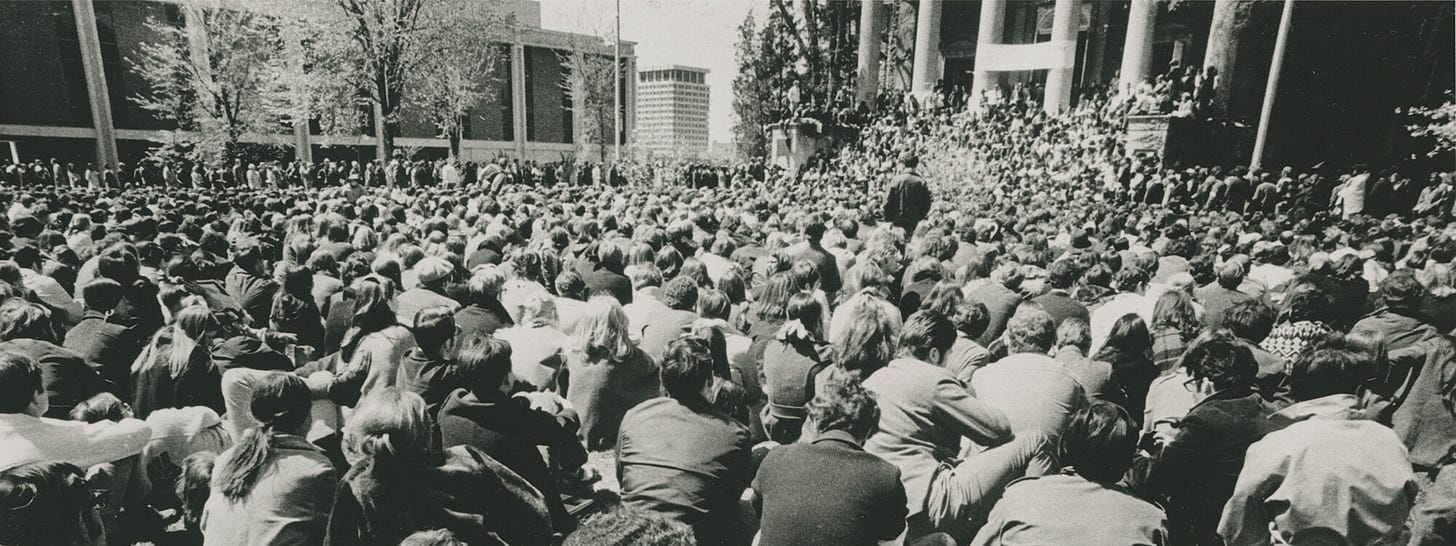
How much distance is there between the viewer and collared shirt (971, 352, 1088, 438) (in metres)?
3.73

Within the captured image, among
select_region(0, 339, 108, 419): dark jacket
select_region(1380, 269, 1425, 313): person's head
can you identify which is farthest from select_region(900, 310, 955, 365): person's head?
select_region(0, 339, 108, 419): dark jacket

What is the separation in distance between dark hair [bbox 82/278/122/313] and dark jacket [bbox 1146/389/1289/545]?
6147 millimetres

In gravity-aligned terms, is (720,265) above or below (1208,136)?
below

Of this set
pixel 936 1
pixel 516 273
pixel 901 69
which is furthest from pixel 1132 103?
pixel 516 273

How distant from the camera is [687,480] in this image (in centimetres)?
315

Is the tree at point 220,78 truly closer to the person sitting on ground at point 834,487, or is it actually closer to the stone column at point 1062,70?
the stone column at point 1062,70

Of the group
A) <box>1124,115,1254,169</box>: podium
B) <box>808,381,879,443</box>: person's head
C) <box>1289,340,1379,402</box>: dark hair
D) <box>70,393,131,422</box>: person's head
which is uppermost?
<box>1124,115,1254,169</box>: podium

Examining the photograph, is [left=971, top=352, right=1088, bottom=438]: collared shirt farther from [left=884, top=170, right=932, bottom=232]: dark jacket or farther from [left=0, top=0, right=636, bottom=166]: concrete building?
[left=0, top=0, right=636, bottom=166]: concrete building

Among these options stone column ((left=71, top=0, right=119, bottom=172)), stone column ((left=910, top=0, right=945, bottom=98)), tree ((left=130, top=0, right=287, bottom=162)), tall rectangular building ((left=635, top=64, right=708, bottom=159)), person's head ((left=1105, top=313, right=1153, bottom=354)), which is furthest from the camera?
tall rectangular building ((left=635, top=64, right=708, bottom=159))

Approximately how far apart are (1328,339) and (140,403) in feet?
A: 19.3

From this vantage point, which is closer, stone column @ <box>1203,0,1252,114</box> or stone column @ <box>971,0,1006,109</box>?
stone column @ <box>1203,0,1252,114</box>

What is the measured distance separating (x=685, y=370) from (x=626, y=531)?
1700 mm

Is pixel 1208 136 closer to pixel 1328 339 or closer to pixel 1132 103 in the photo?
pixel 1132 103

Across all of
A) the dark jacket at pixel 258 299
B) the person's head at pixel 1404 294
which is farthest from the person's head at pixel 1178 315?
the dark jacket at pixel 258 299
